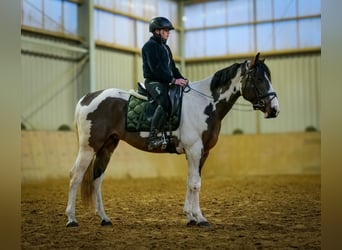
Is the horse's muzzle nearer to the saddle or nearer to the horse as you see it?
the horse

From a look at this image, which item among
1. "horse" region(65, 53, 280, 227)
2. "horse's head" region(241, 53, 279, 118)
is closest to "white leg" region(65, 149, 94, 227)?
"horse" region(65, 53, 280, 227)

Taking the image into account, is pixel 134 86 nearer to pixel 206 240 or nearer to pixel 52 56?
pixel 52 56

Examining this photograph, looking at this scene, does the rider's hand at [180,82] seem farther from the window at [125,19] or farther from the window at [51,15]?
the window at [125,19]

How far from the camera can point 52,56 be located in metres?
10.7

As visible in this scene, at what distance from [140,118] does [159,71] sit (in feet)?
1.67

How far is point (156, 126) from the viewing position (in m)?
4.25

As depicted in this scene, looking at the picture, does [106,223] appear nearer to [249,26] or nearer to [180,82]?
[180,82]

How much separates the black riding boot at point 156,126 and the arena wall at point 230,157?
5.63 metres

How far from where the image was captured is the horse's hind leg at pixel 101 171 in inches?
173

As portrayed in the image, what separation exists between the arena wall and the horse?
524 centimetres

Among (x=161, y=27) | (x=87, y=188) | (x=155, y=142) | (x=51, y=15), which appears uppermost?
(x=51, y=15)

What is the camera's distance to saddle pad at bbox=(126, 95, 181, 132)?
4.30m

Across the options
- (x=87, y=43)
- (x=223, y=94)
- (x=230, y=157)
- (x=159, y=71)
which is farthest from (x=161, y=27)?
(x=230, y=157)

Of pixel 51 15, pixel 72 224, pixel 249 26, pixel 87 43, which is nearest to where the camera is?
pixel 72 224
